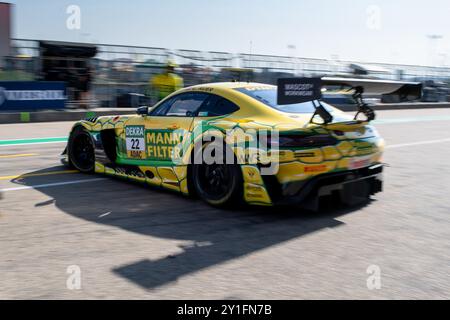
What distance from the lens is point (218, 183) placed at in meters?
5.22

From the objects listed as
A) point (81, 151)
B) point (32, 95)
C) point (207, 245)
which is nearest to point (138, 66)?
point (32, 95)

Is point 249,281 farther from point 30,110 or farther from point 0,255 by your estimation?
point 30,110

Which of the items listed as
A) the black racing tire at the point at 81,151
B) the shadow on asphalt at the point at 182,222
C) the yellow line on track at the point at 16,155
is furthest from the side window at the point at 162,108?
the yellow line on track at the point at 16,155

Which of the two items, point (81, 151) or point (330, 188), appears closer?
point (330, 188)

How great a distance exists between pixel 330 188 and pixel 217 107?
1552mm

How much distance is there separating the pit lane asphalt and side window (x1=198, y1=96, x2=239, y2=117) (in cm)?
103

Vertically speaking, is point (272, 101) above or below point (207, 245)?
above

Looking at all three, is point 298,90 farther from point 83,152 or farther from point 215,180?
point 83,152

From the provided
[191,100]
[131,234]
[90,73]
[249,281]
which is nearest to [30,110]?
[90,73]

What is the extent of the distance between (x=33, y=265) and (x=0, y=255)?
376mm

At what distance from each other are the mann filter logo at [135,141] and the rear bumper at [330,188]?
2106mm

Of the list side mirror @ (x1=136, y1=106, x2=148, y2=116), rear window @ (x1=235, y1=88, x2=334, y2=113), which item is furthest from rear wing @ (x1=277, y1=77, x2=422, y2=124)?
side mirror @ (x1=136, y1=106, x2=148, y2=116)

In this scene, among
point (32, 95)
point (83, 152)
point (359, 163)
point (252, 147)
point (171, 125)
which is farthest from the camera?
point (32, 95)

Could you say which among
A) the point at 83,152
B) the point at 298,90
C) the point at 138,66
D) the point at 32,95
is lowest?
the point at 83,152
